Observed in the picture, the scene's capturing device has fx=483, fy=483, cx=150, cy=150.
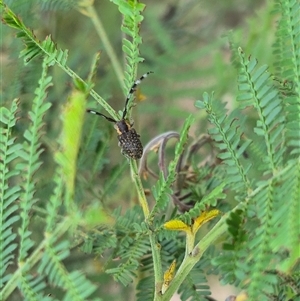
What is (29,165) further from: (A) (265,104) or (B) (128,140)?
(A) (265,104)

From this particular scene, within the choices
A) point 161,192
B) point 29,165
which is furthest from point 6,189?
point 161,192

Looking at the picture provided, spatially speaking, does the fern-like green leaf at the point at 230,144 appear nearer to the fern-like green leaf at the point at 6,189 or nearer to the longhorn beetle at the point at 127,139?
the longhorn beetle at the point at 127,139

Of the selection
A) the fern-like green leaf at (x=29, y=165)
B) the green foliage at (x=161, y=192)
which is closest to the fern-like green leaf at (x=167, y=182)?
the green foliage at (x=161, y=192)

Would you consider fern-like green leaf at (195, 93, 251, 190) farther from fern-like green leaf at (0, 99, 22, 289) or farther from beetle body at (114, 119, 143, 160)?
fern-like green leaf at (0, 99, 22, 289)

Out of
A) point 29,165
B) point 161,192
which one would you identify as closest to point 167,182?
point 161,192

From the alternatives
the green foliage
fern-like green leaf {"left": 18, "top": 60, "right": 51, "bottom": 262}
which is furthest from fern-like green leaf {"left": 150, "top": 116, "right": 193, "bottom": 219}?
fern-like green leaf {"left": 18, "top": 60, "right": 51, "bottom": 262}

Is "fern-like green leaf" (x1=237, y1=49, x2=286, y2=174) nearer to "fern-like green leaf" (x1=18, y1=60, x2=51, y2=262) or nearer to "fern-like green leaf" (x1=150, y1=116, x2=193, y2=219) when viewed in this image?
"fern-like green leaf" (x1=150, y1=116, x2=193, y2=219)

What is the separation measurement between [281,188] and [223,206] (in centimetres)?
17

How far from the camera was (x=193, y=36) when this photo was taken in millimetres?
1052

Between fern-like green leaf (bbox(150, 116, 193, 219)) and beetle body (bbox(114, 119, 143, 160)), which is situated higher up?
beetle body (bbox(114, 119, 143, 160))

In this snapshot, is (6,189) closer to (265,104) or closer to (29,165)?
(29,165)

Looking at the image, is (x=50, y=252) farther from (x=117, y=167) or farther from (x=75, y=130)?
(x=117, y=167)

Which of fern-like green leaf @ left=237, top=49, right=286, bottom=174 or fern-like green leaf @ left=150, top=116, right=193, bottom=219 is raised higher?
fern-like green leaf @ left=237, top=49, right=286, bottom=174

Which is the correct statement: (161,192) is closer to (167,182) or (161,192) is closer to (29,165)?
(167,182)
